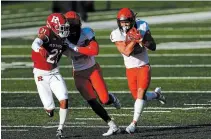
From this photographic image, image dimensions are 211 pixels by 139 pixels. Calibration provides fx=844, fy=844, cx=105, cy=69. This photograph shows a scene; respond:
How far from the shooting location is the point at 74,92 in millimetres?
14859

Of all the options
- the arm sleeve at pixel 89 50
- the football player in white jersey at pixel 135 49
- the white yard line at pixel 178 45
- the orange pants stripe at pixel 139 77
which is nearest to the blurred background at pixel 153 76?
the white yard line at pixel 178 45

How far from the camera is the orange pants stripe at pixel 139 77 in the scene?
35.2 ft

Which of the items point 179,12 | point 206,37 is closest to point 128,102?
point 206,37

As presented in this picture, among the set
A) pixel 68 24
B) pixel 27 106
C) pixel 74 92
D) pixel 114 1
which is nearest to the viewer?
pixel 68 24

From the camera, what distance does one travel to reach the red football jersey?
10469mm

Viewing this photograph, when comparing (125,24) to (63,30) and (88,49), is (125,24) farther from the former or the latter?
(63,30)

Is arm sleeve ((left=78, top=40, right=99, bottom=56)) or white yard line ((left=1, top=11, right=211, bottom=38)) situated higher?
arm sleeve ((left=78, top=40, right=99, bottom=56))

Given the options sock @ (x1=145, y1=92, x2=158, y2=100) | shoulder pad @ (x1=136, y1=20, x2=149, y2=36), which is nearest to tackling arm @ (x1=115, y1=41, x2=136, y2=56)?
shoulder pad @ (x1=136, y1=20, x2=149, y2=36)

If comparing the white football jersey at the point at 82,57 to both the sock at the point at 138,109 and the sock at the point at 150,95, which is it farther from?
the sock at the point at 150,95

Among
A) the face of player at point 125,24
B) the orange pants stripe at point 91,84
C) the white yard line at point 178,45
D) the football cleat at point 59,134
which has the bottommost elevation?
the white yard line at point 178,45

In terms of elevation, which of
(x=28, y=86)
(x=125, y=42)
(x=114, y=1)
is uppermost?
(x=125, y=42)

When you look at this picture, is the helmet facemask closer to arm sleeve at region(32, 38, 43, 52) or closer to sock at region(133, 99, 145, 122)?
arm sleeve at region(32, 38, 43, 52)

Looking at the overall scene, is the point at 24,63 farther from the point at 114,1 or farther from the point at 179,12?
the point at 114,1

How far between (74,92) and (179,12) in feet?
55.6
